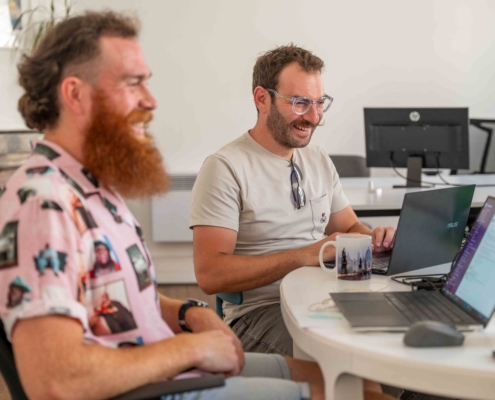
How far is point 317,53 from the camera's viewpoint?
16.1 ft

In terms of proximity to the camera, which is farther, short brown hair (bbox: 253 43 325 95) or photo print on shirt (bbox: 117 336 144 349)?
short brown hair (bbox: 253 43 325 95)

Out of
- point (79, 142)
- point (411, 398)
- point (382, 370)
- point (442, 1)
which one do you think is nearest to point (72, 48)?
point (79, 142)

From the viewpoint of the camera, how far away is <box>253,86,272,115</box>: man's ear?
235cm

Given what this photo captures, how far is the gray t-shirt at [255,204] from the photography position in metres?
2.09

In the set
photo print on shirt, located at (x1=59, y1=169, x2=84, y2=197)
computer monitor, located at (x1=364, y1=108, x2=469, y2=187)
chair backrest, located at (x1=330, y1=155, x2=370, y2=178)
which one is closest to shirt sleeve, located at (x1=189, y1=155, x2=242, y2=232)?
photo print on shirt, located at (x1=59, y1=169, x2=84, y2=197)

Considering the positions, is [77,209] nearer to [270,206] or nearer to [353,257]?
[353,257]

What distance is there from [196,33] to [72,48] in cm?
359

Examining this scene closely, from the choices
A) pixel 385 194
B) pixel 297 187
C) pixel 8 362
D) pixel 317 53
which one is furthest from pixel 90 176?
pixel 317 53

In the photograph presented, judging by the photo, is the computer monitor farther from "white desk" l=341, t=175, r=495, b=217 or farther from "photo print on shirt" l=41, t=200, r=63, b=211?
"photo print on shirt" l=41, t=200, r=63, b=211

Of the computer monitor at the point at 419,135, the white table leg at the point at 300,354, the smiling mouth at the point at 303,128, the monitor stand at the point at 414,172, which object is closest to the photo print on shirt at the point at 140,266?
the white table leg at the point at 300,354

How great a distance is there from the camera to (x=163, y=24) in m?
4.74

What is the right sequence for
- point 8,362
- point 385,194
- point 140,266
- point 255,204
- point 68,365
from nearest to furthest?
point 68,365 < point 8,362 < point 140,266 < point 255,204 < point 385,194

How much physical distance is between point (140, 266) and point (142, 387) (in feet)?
0.81

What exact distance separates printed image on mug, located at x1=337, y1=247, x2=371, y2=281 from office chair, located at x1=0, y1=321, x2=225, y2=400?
599 mm
